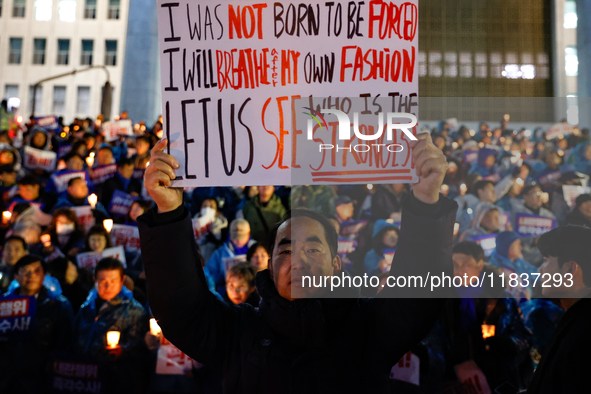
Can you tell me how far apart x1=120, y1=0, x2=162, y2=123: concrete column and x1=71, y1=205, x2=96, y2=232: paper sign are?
1458cm

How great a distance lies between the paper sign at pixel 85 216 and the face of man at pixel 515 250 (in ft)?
13.5

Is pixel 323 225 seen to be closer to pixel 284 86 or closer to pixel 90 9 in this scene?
pixel 284 86

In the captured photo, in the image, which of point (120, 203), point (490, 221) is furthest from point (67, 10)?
point (490, 221)

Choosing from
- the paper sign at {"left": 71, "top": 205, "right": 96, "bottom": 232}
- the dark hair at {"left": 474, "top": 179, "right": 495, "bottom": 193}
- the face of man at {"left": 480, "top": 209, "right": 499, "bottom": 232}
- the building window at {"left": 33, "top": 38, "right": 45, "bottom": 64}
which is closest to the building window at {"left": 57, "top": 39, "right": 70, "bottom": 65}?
the building window at {"left": 33, "top": 38, "right": 45, "bottom": 64}

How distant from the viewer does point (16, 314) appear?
3.96 meters

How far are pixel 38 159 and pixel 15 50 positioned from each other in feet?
104

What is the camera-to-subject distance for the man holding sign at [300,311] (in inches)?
70.0

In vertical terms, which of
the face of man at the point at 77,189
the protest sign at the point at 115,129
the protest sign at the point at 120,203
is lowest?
Answer: the protest sign at the point at 120,203

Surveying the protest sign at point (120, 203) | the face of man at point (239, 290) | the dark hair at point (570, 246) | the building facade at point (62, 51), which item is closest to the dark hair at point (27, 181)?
the protest sign at point (120, 203)

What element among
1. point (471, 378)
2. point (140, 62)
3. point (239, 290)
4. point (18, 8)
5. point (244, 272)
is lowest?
point (471, 378)

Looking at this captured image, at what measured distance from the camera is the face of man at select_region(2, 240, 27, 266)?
4.97 meters

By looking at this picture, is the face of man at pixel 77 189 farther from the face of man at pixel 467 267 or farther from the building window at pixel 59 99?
the building window at pixel 59 99

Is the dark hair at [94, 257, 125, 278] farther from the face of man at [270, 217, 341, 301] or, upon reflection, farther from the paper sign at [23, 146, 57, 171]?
the paper sign at [23, 146, 57, 171]

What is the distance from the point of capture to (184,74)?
84.7 inches
